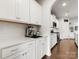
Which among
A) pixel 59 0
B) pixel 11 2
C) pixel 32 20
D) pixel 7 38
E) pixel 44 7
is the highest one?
pixel 59 0

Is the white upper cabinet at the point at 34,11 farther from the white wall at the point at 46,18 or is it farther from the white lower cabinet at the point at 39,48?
the white wall at the point at 46,18

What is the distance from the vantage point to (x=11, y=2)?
2615 millimetres

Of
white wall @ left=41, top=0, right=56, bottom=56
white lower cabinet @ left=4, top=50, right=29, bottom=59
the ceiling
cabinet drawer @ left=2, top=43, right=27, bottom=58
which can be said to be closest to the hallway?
white wall @ left=41, top=0, right=56, bottom=56

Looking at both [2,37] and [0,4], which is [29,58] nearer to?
[2,37]

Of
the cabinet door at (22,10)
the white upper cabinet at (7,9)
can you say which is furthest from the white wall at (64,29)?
the white upper cabinet at (7,9)

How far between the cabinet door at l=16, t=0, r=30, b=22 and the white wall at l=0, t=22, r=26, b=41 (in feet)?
1.12

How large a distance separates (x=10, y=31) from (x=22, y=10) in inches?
26.3

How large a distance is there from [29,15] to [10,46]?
1899mm

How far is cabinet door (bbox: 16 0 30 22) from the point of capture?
118 inches

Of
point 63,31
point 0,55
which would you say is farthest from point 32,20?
point 63,31

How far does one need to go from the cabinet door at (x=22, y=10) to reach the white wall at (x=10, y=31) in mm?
342

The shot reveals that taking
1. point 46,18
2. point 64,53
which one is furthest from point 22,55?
point 64,53

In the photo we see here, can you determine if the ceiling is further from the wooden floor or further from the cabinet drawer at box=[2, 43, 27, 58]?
the cabinet drawer at box=[2, 43, 27, 58]

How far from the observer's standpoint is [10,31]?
3.14 m
